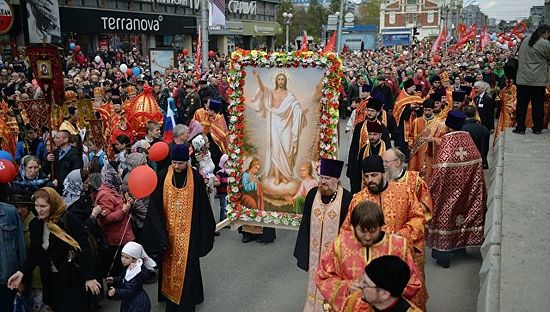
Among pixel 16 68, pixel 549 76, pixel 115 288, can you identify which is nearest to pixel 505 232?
pixel 115 288

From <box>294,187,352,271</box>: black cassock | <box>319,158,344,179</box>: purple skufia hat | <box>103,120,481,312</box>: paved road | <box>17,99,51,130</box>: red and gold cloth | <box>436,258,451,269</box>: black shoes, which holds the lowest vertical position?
<box>103,120,481,312</box>: paved road

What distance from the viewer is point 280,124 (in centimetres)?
665

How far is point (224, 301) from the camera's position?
632 centimetres

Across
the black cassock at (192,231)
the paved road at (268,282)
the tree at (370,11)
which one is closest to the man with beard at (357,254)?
the black cassock at (192,231)

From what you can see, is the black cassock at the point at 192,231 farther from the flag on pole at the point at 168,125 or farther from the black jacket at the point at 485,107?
the black jacket at the point at 485,107

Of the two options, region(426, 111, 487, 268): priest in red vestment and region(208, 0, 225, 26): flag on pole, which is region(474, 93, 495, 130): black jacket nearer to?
region(426, 111, 487, 268): priest in red vestment

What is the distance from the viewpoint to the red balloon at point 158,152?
272 inches

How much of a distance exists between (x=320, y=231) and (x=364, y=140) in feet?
10.7

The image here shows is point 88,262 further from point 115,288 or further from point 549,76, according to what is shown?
point 549,76

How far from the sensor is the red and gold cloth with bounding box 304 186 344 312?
16.9ft

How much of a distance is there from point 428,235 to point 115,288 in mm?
3927

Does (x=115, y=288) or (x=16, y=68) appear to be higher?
(x=16, y=68)

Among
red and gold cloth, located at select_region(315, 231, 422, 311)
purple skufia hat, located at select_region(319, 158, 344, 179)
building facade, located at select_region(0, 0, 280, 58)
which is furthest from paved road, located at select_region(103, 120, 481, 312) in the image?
building facade, located at select_region(0, 0, 280, 58)

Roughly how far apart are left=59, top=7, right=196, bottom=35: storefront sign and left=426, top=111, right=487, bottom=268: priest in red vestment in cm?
2455
